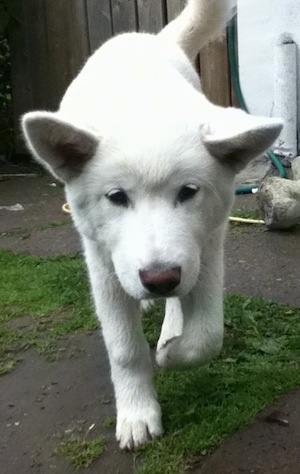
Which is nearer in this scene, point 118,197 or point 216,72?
point 118,197

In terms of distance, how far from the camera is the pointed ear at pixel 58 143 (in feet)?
8.63

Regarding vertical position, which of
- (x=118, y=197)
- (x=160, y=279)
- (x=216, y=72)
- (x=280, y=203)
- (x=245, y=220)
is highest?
(x=216, y=72)

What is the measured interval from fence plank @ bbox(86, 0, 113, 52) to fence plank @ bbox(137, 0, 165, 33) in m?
0.43

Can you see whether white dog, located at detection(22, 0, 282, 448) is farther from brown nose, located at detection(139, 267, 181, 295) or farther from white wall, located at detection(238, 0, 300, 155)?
white wall, located at detection(238, 0, 300, 155)

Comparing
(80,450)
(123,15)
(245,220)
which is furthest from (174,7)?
(80,450)

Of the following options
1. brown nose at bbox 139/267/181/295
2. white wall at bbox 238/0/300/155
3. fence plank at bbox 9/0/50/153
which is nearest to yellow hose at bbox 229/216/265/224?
white wall at bbox 238/0/300/155

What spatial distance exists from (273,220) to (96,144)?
2686 millimetres

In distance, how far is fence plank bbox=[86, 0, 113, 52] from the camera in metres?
8.05

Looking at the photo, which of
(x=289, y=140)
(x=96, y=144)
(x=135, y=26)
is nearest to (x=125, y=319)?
(x=96, y=144)

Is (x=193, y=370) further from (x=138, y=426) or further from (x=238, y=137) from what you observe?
(x=238, y=137)

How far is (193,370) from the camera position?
3.43 m

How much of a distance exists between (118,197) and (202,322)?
67cm

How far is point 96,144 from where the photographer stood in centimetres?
273

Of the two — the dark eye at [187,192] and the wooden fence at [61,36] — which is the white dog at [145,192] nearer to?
the dark eye at [187,192]
